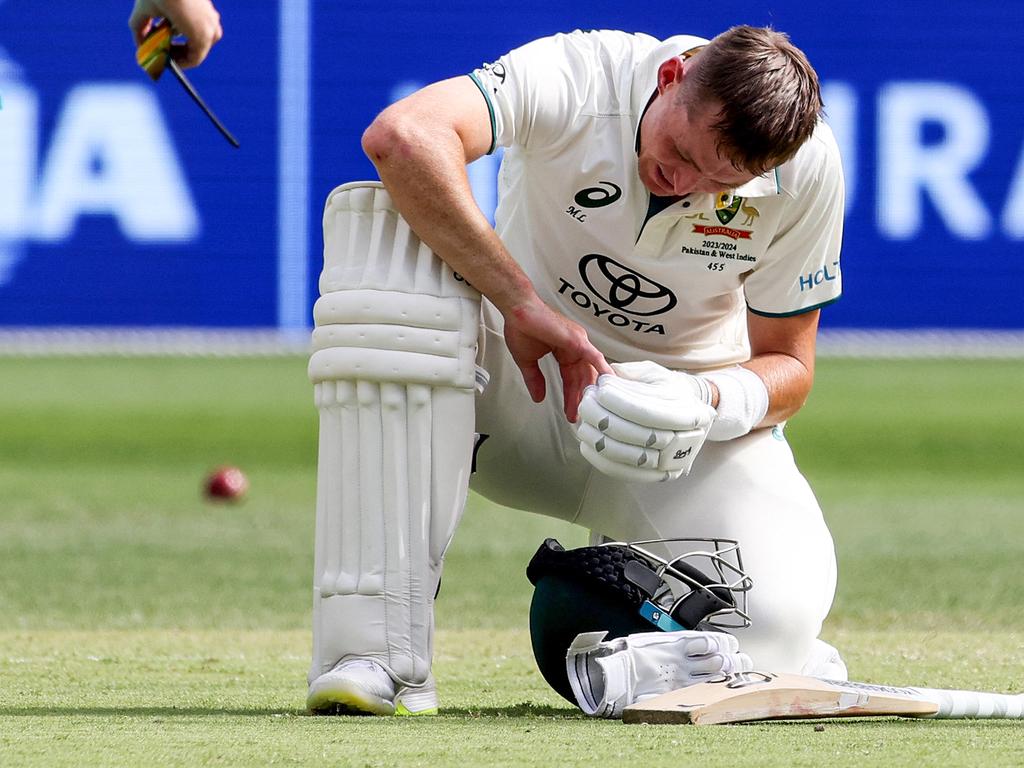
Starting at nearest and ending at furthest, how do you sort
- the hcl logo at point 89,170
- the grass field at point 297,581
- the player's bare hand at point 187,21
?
the grass field at point 297,581 → the player's bare hand at point 187,21 → the hcl logo at point 89,170

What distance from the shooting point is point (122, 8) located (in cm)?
793

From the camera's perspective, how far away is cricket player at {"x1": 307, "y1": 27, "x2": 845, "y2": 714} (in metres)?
2.06

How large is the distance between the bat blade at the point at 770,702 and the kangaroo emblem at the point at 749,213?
1.98 ft

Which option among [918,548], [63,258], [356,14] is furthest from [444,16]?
[918,548]

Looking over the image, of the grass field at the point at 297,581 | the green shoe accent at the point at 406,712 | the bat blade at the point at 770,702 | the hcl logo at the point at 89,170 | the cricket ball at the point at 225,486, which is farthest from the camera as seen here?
the hcl logo at the point at 89,170

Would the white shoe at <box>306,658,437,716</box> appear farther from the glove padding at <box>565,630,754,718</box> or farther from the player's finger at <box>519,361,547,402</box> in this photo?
the player's finger at <box>519,361,547,402</box>

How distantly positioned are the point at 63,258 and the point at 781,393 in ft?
18.9

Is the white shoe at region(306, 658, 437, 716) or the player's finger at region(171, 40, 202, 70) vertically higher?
the player's finger at region(171, 40, 202, 70)

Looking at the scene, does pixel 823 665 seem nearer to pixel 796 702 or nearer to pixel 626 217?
pixel 796 702

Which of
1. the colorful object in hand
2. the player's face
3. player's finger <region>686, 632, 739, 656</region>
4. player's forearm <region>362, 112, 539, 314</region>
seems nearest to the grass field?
player's finger <region>686, 632, 739, 656</region>

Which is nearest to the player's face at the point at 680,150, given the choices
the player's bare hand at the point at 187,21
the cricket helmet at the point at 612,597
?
the cricket helmet at the point at 612,597

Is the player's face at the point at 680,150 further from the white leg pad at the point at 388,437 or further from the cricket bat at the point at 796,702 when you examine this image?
the cricket bat at the point at 796,702

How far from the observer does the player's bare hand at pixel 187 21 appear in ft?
8.17

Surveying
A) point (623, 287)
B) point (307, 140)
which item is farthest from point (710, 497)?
point (307, 140)
